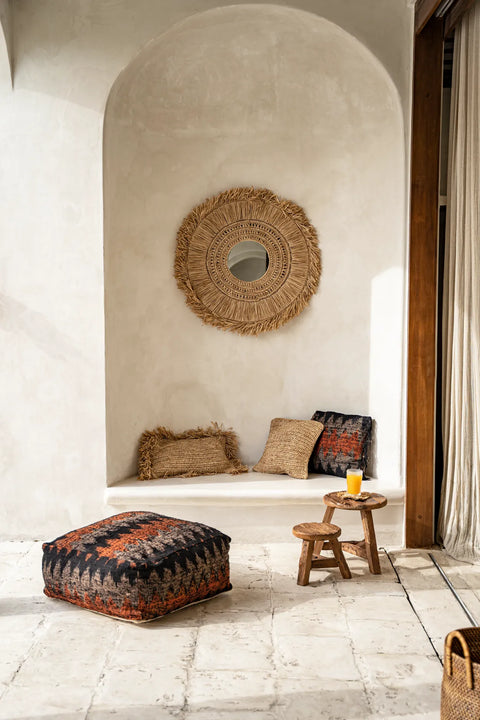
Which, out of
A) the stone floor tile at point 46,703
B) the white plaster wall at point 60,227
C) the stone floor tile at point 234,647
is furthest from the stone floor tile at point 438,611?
the white plaster wall at point 60,227

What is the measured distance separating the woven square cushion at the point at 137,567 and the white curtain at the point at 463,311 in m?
1.36

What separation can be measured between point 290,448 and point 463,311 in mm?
1333

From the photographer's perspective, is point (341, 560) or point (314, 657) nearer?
point (314, 657)

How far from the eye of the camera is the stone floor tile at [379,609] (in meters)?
3.04

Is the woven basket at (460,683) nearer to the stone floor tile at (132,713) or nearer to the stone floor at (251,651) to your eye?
the stone floor at (251,651)

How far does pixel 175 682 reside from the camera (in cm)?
251

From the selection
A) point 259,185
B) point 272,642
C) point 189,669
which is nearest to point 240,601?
point 272,642

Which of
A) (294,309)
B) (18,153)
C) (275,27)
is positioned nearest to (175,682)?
(294,309)

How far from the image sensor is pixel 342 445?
168 inches

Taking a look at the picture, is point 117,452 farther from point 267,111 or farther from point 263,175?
point 267,111

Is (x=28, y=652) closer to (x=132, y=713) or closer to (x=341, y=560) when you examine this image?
(x=132, y=713)

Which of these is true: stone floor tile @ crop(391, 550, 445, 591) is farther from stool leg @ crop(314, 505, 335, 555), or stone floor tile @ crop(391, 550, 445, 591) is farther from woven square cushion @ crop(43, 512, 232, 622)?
woven square cushion @ crop(43, 512, 232, 622)

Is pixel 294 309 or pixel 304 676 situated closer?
pixel 304 676

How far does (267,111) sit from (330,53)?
20.2 inches
